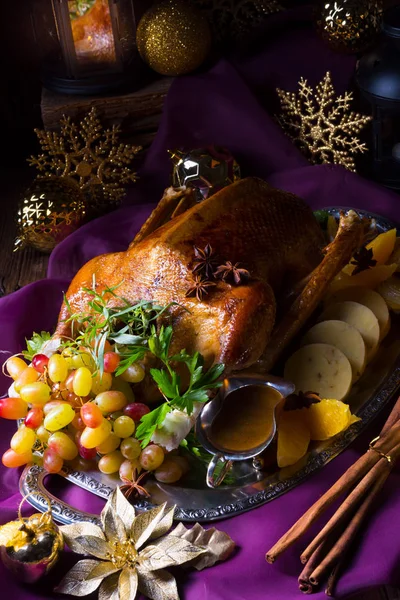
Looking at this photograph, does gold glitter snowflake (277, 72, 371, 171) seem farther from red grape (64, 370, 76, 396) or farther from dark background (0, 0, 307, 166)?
red grape (64, 370, 76, 396)

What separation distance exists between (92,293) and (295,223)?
56 cm

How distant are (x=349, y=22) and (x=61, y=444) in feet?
5.42

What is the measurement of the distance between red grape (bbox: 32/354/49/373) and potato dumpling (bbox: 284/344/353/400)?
0.54 meters

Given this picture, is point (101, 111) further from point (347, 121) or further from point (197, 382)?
point (197, 382)

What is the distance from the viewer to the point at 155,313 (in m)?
1.80

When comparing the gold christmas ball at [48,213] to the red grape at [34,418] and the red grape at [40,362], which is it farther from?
the red grape at [34,418]

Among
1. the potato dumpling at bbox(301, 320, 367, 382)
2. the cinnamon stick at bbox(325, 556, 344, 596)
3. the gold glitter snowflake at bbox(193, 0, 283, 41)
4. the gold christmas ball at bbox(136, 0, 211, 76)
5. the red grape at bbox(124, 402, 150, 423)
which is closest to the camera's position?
the cinnamon stick at bbox(325, 556, 344, 596)

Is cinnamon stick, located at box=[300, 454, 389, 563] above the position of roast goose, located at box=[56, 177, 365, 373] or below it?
below

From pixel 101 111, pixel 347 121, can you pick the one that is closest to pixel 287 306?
pixel 347 121

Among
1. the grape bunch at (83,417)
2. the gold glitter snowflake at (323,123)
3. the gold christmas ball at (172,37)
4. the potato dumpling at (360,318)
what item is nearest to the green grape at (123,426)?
the grape bunch at (83,417)

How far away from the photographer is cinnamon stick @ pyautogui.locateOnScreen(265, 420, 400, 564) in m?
1.55

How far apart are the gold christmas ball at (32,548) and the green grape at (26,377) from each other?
34 cm

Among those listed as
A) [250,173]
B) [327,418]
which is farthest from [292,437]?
[250,173]

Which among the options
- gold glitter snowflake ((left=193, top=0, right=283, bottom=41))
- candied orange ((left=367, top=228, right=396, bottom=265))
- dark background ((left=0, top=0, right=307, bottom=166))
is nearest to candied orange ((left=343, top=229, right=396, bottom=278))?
candied orange ((left=367, top=228, right=396, bottom=265))
